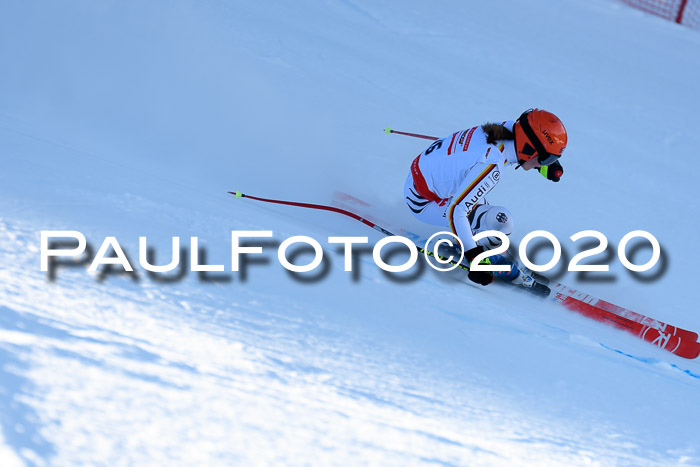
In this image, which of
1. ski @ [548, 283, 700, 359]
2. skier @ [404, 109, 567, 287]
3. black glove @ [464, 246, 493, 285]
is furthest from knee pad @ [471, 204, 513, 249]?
ski @ [548, 283, 700, 359]

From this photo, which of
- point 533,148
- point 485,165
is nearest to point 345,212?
point 485,165

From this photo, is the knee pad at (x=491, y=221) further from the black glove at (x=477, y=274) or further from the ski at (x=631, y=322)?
the ski at (x=631, y=322)

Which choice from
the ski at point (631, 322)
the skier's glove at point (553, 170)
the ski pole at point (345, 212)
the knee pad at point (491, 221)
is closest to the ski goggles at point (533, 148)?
the skier's glove at point (553, 170)

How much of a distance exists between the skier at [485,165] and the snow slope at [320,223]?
215 mm

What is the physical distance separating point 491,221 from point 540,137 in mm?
544

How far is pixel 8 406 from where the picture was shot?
1.28 m

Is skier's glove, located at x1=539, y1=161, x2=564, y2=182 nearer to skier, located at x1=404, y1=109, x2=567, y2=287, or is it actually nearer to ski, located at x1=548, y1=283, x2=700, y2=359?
skier, located at x1=404, y1=109, x2=567, y2=287

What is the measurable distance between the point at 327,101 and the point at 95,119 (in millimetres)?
1606

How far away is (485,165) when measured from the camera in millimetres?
2773

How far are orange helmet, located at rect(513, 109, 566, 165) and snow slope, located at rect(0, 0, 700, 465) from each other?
700 millimetres

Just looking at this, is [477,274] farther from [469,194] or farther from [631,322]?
[631,322]

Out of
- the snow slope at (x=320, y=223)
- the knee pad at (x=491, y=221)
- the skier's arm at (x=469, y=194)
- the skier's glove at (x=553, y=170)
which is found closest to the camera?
the snow slope at (x=320, y=223)

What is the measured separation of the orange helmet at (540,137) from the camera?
2.79m

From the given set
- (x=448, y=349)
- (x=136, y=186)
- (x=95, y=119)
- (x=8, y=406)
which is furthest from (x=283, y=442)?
(x=95, y=119)
